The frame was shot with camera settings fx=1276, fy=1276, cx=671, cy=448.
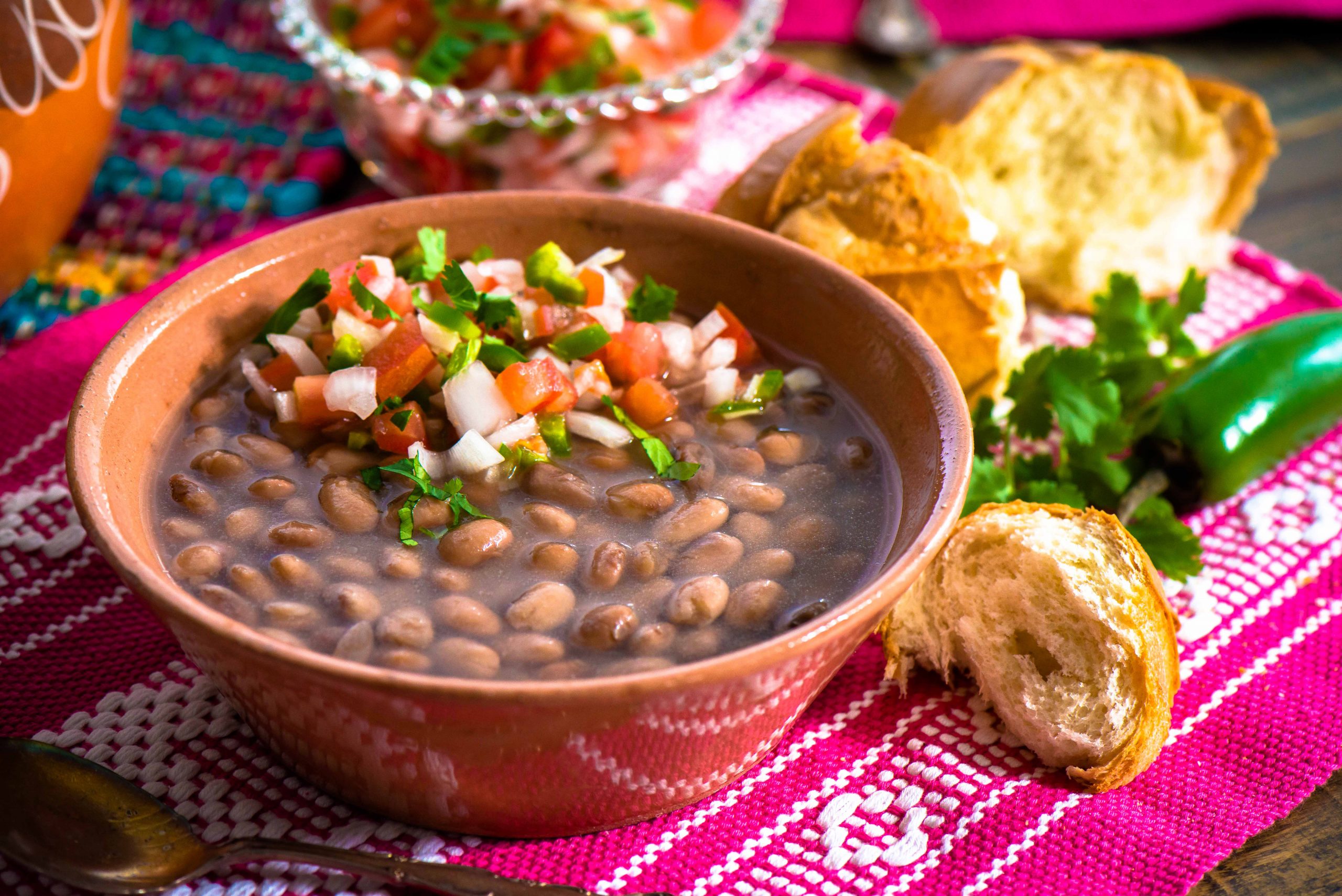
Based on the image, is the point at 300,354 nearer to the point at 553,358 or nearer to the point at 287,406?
the point at 287,406

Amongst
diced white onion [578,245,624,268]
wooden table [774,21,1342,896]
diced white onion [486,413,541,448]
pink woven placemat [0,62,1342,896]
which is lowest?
pink woven placemat [0,62,1342,896]

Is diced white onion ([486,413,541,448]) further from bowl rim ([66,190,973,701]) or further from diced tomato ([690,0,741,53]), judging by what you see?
diced tomato ([690,0,741,53])

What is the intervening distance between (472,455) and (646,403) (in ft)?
1.25

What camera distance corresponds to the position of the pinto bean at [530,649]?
1948 mm

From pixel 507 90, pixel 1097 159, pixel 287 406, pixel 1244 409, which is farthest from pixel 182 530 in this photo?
pixel 1097 159

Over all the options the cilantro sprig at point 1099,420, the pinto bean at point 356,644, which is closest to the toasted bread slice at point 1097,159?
the cilantro sprig at point 1099,420

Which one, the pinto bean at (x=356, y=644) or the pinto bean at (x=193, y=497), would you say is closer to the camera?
the pinto bean at (x=356, y=644)

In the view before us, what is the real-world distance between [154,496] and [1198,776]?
1.90 m

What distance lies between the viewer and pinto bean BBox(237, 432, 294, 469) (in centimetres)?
234

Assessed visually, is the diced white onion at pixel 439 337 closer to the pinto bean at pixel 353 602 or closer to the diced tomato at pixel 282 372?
the diced tomato at pixel 282 372

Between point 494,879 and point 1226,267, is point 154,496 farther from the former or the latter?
point 1226,267

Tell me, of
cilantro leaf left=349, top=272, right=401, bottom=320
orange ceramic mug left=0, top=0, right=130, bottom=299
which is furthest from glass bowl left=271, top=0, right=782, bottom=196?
cilantro leaf left=349, top=272, right=401, bottom=320

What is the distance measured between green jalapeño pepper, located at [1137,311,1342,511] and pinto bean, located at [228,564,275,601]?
191cm

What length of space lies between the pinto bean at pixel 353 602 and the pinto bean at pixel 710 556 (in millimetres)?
496
